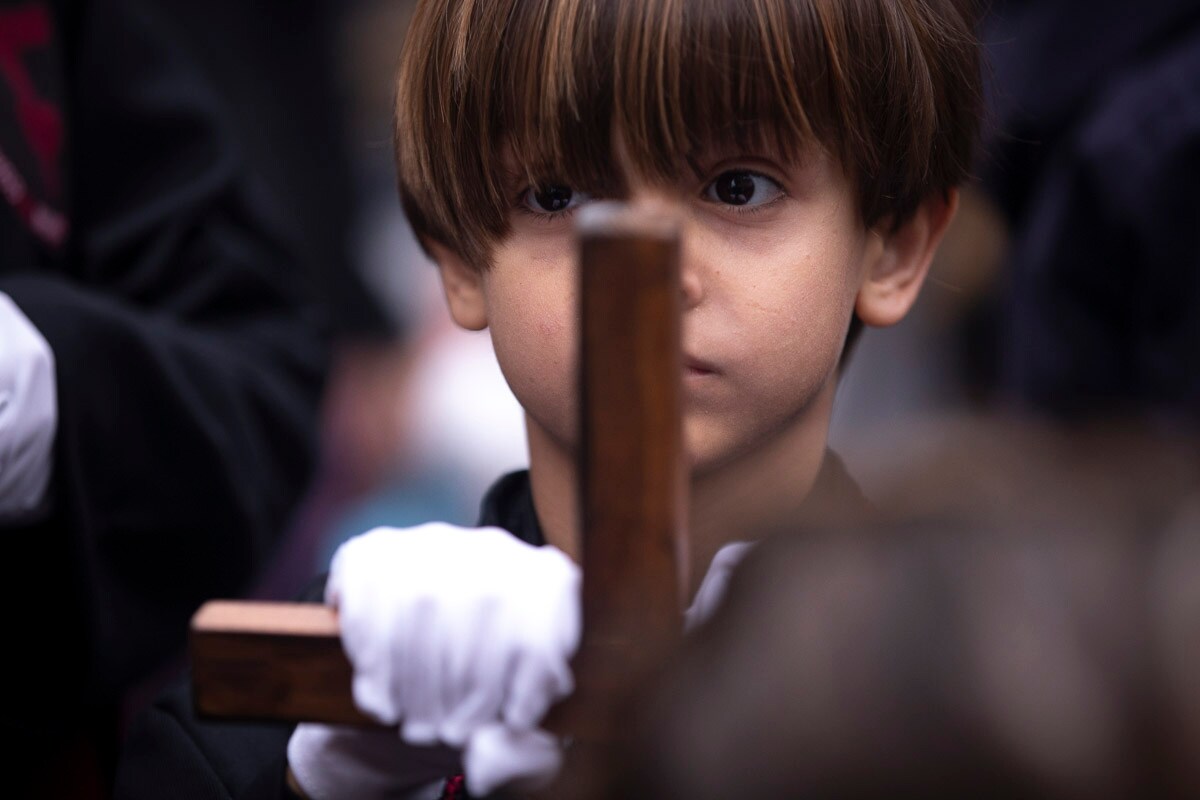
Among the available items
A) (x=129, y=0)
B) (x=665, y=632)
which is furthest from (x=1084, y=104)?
(x=665, y=632)

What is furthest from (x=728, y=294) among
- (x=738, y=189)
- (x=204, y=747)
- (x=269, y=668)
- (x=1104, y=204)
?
(x=1104, y=204)

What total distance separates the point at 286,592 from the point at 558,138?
1764mm

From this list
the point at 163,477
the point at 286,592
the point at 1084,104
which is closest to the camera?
the point at 163,477

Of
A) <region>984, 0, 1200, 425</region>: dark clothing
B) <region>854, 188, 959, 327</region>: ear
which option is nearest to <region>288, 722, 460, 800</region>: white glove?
<region>854, 188, 959, 327</region>: ear

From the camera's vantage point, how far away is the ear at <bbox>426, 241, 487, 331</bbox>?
773mm

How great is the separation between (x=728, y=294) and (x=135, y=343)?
57cm

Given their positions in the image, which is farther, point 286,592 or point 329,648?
point 286,592

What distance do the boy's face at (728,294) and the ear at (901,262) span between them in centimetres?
4

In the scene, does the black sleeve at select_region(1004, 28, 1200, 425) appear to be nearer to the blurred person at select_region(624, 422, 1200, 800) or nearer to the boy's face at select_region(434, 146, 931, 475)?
the boy's face at select_region(434, 146, 931, 475)

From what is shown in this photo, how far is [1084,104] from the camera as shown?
152 cm

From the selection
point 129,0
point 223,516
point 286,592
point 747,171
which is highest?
point 129,0

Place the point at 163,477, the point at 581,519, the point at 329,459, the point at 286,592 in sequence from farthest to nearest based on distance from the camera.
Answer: the point at 329,459
the point at 286,592
the point at 163,477
the point at 581,519

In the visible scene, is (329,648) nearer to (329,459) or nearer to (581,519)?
(581,519)

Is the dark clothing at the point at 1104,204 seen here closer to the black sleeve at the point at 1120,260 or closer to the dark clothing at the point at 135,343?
the black sleeve at the point at 1120,260
